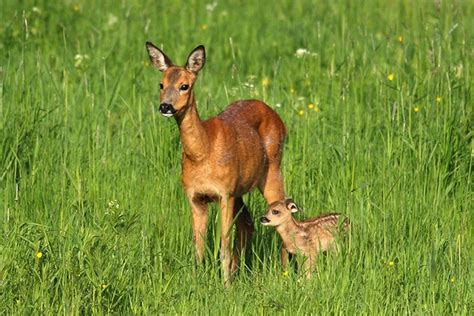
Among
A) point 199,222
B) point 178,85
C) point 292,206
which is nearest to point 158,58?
point 178,85

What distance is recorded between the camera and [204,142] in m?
8.85

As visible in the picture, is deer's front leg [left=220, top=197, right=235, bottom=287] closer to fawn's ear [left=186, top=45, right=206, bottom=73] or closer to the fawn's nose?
the fawn's nose

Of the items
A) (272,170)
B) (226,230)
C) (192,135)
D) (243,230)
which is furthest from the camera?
(272,170)

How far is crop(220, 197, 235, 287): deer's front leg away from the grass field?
0.18 m

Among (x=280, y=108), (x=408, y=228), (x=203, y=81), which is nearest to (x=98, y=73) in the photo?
(x=203, y=81)

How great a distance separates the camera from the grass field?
778 cm

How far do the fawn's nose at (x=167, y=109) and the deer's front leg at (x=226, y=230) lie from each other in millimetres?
779

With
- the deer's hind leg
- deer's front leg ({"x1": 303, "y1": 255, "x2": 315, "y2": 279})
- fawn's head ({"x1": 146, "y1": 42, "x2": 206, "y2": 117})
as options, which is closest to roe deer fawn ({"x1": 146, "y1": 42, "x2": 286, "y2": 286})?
fawn's head ({"x1": 146, "y1": 42, "x2": 206, "y2": 117})

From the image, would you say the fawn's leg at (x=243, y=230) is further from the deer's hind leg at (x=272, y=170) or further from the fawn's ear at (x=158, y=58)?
the fawn's ear at (x=158, y=58)

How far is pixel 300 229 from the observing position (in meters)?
9.13

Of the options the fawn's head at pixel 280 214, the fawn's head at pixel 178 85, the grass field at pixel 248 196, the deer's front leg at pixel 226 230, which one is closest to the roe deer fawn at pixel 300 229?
the fawn's head at pixel 280 214

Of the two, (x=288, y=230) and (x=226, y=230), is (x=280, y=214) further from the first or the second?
(x=226, y=230)

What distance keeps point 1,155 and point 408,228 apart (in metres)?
3.23

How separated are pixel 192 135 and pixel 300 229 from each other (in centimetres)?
108
